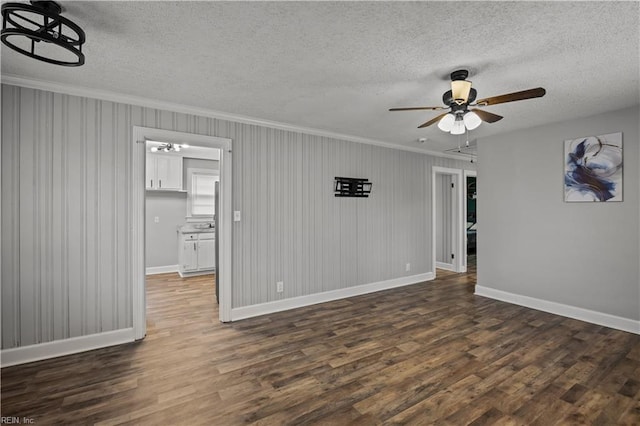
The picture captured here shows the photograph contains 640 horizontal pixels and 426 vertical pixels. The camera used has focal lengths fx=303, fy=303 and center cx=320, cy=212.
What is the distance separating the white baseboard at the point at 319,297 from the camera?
3.79 m

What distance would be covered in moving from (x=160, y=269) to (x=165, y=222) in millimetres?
991

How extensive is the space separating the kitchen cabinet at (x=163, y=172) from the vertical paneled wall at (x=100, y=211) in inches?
129

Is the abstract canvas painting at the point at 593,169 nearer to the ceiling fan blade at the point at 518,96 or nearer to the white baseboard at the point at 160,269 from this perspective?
the ceiling fan blade at the point at 518,96

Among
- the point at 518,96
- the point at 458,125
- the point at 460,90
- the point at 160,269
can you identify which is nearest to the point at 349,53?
the point at 460,90

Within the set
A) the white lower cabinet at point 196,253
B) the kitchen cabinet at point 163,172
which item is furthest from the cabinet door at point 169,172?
the white lower cabinet at point 196,253

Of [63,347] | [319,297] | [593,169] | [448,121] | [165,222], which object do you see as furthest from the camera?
[165,222]

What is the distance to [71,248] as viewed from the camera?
286 centimetres

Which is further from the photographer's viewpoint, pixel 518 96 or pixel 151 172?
pixel 151 172

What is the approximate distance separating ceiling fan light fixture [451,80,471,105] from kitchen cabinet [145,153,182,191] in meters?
5.61

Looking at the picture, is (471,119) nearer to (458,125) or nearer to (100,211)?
→ (458,125)

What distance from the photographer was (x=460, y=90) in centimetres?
238

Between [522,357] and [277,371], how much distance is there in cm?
221

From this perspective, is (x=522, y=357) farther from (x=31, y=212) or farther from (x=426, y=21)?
(x=31, y=212)

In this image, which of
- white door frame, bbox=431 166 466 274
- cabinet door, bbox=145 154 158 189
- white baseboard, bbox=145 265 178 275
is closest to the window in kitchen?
cabinet door, bbox=145 154 158 189
